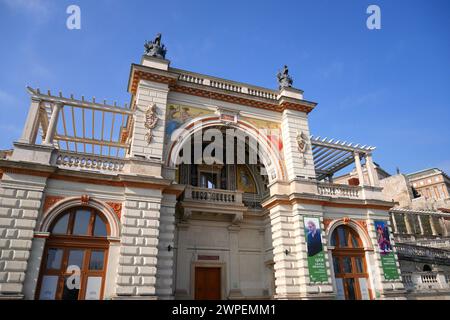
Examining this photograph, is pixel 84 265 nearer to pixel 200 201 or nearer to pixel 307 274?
pixel 200 201

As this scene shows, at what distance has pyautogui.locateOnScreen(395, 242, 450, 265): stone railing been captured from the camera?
79.4 ft

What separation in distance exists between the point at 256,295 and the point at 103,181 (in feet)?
38.1

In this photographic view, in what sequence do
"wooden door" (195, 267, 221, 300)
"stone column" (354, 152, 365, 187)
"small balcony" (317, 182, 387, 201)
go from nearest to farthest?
"wooden door" (195, 267, 221, 300) < "small balcony" (317, 182, 387, 201) < "stone column" (354, 152, 365, 187)

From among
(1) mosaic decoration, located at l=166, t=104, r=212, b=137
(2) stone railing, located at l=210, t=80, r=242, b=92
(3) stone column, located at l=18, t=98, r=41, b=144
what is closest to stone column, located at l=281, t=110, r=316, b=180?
(2) stone railing, located at l=210, t=80, r=242, b=92

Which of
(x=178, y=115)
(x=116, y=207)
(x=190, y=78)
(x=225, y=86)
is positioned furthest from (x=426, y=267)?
(x=116, y=207)

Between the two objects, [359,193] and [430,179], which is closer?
[359,193]

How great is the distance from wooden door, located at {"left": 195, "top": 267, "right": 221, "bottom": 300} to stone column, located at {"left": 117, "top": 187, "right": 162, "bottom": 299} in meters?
5.29

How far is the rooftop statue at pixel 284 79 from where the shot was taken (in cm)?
2125

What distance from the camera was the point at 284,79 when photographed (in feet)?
70.3

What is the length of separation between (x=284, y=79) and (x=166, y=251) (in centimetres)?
1399

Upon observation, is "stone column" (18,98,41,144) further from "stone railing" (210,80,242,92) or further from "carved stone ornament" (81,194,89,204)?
"stone railing" (210,80,242,92)

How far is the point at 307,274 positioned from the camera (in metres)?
16.0

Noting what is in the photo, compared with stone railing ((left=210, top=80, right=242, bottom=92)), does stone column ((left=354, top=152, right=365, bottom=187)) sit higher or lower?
lower
